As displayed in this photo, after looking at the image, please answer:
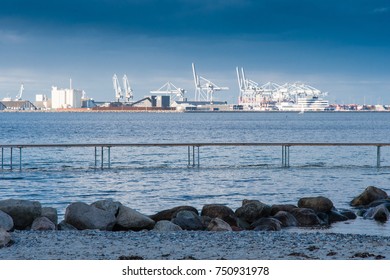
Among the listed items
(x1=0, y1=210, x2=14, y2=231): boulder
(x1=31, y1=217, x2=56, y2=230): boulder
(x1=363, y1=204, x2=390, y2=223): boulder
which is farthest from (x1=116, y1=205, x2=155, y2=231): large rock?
(x1=363, y1=204, x2=390, y2=223): boulder

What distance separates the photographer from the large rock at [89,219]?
12.2 m

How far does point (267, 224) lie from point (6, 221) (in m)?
4.92

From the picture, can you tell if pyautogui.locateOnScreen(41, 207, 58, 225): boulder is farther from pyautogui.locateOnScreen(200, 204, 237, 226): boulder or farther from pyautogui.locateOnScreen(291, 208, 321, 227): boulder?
pyautogui.locateOnScreen(291, 208, 321, 227): boulder

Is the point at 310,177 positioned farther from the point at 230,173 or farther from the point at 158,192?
the point at 158,192

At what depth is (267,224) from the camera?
42.6 feet

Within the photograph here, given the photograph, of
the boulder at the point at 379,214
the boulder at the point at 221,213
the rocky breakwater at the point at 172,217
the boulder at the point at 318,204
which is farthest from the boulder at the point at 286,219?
the boulder at the point at 379,214

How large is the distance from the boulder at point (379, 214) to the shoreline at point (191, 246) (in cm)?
436

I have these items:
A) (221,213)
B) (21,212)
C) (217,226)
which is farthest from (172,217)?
(21,212)

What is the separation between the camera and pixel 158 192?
2098 cm

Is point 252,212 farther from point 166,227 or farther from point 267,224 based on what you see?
point 166,227
